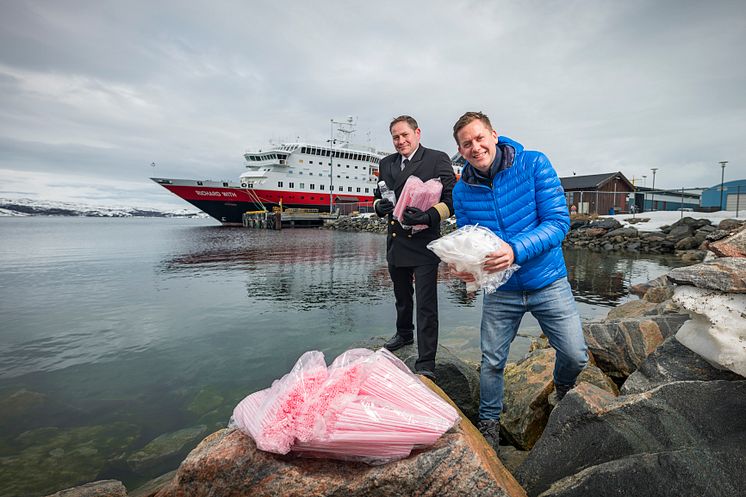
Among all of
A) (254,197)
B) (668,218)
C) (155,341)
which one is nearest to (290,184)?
(254,197)

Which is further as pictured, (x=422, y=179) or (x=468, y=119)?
(x=422, y=179)

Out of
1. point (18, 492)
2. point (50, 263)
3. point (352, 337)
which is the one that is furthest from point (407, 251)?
point (50, 263)

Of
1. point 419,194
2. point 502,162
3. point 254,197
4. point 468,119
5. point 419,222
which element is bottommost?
point 419,222

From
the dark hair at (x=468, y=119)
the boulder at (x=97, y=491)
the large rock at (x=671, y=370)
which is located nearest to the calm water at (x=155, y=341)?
the boulder at (x=97, y=491)

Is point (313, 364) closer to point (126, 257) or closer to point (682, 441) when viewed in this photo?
point (682, 441)

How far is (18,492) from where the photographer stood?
8.68 ft

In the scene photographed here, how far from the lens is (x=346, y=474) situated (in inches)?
58.0

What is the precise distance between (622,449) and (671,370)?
26.1 inches

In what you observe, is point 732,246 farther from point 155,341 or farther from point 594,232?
point 594,232

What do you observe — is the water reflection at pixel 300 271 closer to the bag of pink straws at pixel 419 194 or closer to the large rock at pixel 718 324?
the bag of pink straws at pixel 419 194

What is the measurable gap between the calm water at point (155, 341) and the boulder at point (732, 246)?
3501mm

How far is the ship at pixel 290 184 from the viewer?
40.5 metres

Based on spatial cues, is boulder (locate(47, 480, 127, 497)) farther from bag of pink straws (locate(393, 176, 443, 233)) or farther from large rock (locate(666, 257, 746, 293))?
large rock (locate(666, 257, 746, 293))

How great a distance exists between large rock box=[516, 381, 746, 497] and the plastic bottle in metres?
2.13
